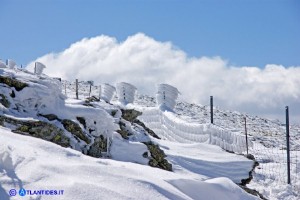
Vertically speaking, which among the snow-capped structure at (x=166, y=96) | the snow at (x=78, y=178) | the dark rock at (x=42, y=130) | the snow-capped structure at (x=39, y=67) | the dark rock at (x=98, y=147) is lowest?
the snow at (x=78, y=178)

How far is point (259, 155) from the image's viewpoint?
14.4m

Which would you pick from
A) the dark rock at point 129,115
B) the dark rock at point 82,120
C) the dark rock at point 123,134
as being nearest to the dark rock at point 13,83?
the dark rock at point 82,120

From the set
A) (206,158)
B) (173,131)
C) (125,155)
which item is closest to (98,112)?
(125,155)

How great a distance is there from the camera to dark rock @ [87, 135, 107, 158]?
7264 mm

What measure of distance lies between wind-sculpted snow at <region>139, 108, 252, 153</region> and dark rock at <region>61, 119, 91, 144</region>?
5.71 meters

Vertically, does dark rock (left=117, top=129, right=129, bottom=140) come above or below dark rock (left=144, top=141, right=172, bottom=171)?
Answer: above

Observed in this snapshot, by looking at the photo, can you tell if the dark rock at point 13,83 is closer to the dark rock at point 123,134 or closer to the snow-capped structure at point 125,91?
the dark rock at point 123,134

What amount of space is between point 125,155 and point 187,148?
3.21 metres

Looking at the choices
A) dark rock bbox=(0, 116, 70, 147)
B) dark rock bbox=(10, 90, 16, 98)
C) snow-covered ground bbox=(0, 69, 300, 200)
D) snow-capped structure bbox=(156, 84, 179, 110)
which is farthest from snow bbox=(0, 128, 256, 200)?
snow-capped structure bbox=(156, 84, 179, 110)

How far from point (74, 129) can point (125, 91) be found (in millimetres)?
9987

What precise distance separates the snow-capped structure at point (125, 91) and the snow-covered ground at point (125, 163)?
4.62 feet

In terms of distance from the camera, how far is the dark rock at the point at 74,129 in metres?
7.11

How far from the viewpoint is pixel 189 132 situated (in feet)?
43.5

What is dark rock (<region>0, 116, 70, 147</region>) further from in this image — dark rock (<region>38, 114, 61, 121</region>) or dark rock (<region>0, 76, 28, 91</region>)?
dark rock (<region>0, 76, 28, 91</region>)
